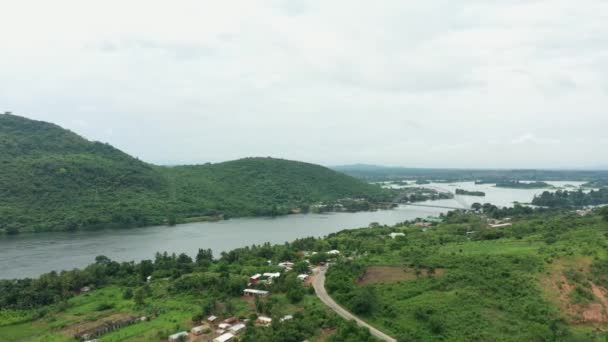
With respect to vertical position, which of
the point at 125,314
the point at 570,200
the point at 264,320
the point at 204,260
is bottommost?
the point at 125,314

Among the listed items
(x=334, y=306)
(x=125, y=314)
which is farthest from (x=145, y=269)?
(x=334, y=306)

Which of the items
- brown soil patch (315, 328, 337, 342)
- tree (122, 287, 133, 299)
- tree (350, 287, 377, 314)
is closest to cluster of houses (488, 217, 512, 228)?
tree (350, 287, 377, 314)

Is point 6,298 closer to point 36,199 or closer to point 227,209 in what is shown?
point 36,199

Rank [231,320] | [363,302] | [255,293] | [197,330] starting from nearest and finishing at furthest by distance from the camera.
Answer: [197,330] < [363,302] < [231,320] < [255,293]

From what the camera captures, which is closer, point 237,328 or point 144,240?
point 237,328

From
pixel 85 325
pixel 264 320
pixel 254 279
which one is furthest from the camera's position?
pixel 254 279

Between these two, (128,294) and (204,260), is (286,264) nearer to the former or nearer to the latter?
(204,260)

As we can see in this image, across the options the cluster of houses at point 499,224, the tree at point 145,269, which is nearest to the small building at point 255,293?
the tree at point 145,269
